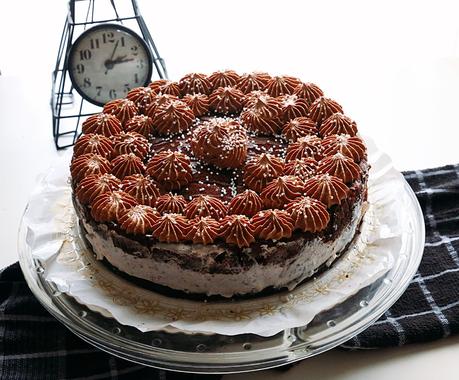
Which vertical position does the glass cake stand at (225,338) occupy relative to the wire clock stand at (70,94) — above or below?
below

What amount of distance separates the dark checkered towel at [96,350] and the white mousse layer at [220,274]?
17 cm

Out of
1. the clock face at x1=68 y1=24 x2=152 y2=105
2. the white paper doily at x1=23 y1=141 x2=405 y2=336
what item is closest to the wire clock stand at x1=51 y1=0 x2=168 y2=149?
the clock face at x1=68 y1=24 x2=152 y2=105

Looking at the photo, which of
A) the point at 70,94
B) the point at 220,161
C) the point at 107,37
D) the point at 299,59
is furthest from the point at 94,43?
the point at 299,59

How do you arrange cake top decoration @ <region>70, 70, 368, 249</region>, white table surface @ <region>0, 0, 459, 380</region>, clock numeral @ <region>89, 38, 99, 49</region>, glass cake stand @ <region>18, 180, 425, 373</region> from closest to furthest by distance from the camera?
glass cake stand @ <region>18, 180, 425, 373</region> < cake top decoration @ <region>70, 70, 368, 249</region> < clock numeral @ <region>89, 38, 99, 49</region> < white table surface @ <region>0, 0, 459, 380</region>

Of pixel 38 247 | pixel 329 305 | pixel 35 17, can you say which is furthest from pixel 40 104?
pixel 329 305

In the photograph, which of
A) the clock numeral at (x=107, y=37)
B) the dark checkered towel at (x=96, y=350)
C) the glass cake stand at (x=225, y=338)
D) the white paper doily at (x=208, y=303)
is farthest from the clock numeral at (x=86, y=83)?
the glass cake stand at (x=225, y=338)

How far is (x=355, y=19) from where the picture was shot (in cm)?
290

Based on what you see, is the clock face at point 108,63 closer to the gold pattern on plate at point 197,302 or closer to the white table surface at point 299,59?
the white table surface at point 299,59

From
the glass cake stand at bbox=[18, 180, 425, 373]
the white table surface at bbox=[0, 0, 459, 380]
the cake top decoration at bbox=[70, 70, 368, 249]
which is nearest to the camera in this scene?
the glass cake stand at bbox=[18, 180, 425, 373]

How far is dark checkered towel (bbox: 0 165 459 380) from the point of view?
1.49 metres

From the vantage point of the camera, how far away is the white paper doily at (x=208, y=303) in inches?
56.4

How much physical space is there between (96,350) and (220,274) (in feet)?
1.01

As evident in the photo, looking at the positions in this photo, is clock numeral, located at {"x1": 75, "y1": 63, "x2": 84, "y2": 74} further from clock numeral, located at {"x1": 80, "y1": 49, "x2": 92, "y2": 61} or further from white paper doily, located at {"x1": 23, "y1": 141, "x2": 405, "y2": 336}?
white paper doily, located at {"x1": 23, "y1": 141, "x2": 405, "y2": 336}

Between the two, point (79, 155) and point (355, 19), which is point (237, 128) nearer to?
point (79, 155)
